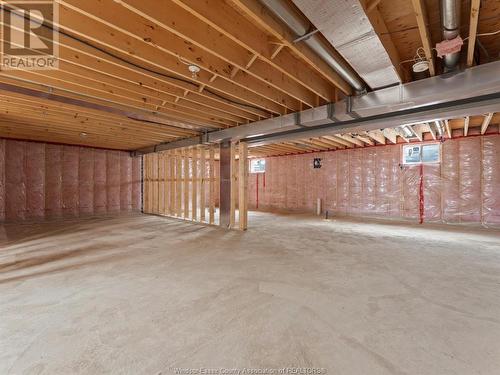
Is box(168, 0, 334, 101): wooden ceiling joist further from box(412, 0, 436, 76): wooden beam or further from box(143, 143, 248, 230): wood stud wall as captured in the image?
box(143, 143, 248, 230): wood stud wall

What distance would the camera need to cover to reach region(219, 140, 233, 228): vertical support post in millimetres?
5816

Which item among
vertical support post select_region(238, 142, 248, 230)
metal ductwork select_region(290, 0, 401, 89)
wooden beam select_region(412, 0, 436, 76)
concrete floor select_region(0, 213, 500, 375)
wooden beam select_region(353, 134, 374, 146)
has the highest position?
wooden beam select_region(353, 134, 374, 146)

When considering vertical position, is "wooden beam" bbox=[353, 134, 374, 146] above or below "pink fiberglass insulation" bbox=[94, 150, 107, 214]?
above

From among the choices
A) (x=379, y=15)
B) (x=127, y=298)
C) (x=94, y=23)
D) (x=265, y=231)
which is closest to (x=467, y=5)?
(x=379, y=15)

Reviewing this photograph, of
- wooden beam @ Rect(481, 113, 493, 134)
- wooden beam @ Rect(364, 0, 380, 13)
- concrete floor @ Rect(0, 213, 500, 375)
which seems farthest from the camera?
wooden beam @ Rect(481, 113, 493, 134)

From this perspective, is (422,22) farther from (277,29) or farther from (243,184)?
(243,184)

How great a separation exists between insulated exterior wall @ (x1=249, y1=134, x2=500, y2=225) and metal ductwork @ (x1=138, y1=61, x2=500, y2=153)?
3.78 m

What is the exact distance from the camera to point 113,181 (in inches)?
330

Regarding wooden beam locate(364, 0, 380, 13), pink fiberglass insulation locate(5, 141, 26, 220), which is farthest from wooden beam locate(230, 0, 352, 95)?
pink fiberglass insulation locate(5, 141, 26, 220)

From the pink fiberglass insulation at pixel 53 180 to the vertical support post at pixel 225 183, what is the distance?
510cm

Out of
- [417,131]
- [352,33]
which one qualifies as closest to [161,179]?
[352,33]

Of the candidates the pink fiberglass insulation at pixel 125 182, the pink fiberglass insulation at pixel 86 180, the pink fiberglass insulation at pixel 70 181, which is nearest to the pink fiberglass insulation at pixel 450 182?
the pink fiberglass insulation at pixel 125 182

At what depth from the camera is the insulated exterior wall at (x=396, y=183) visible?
585 cm

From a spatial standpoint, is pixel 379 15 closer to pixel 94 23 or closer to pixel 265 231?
pixel 94 23
